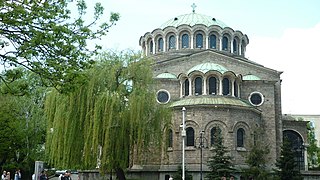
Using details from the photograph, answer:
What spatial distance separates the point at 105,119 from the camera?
1030 inches

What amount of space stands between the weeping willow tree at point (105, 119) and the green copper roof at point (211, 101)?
6.88m

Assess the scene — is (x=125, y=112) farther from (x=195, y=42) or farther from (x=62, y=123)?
(x=195, y=42)

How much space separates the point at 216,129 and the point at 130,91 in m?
8.17

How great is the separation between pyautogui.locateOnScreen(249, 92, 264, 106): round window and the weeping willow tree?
1257cm

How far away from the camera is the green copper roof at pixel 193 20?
144ft

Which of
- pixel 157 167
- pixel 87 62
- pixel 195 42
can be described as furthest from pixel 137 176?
pixel 87 62

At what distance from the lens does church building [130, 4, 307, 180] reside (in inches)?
1340

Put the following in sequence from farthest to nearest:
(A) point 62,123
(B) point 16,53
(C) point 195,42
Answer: (C) point 195,42
(A) point 62,123
(B) point 16,53

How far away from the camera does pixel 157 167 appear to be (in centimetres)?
3522

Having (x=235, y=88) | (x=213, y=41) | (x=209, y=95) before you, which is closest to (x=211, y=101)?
(x=209, y=95)

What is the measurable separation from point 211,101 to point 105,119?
1067 cm

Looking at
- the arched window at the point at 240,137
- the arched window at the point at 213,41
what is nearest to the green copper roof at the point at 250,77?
the arched window at the point at 213,41

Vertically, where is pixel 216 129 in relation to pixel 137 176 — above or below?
above

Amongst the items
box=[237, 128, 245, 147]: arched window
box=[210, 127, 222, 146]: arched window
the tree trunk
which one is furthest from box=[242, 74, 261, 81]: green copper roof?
the tree trunk
